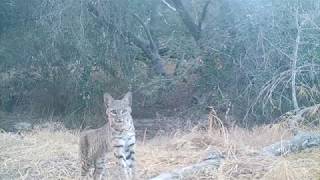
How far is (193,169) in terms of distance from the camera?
7.27 meters

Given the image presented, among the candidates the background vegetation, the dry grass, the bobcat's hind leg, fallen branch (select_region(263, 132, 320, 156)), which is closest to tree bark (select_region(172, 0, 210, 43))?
the background vegetation

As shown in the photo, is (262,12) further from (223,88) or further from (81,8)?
(81,8)

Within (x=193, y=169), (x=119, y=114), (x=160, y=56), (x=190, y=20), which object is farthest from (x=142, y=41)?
(x=193, y=169)

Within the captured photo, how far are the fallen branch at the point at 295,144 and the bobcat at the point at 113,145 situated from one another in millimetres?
1889

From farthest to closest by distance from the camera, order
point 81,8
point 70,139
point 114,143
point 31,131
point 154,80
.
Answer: point 154,80, point 81,8, point 31,131, point 70,139, point 114,143

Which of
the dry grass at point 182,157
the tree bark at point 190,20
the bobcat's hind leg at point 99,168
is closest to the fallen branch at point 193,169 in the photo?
the dry grass at point 182,157

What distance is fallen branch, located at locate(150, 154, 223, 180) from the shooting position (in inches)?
278

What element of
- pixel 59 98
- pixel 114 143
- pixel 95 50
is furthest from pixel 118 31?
pixel 114 143

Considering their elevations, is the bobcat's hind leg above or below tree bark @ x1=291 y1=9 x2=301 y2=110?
below

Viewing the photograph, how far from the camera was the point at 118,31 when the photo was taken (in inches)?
505

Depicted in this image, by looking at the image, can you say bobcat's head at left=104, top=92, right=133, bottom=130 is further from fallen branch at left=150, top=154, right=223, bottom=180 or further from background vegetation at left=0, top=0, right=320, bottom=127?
background vegetation at left=0, top=0, right=320, bottom=127

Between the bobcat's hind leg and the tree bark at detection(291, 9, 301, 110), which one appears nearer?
the bobcat's hind leg

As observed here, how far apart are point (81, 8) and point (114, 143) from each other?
562 cm

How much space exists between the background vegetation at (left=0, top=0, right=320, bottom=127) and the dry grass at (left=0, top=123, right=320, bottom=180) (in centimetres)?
160
